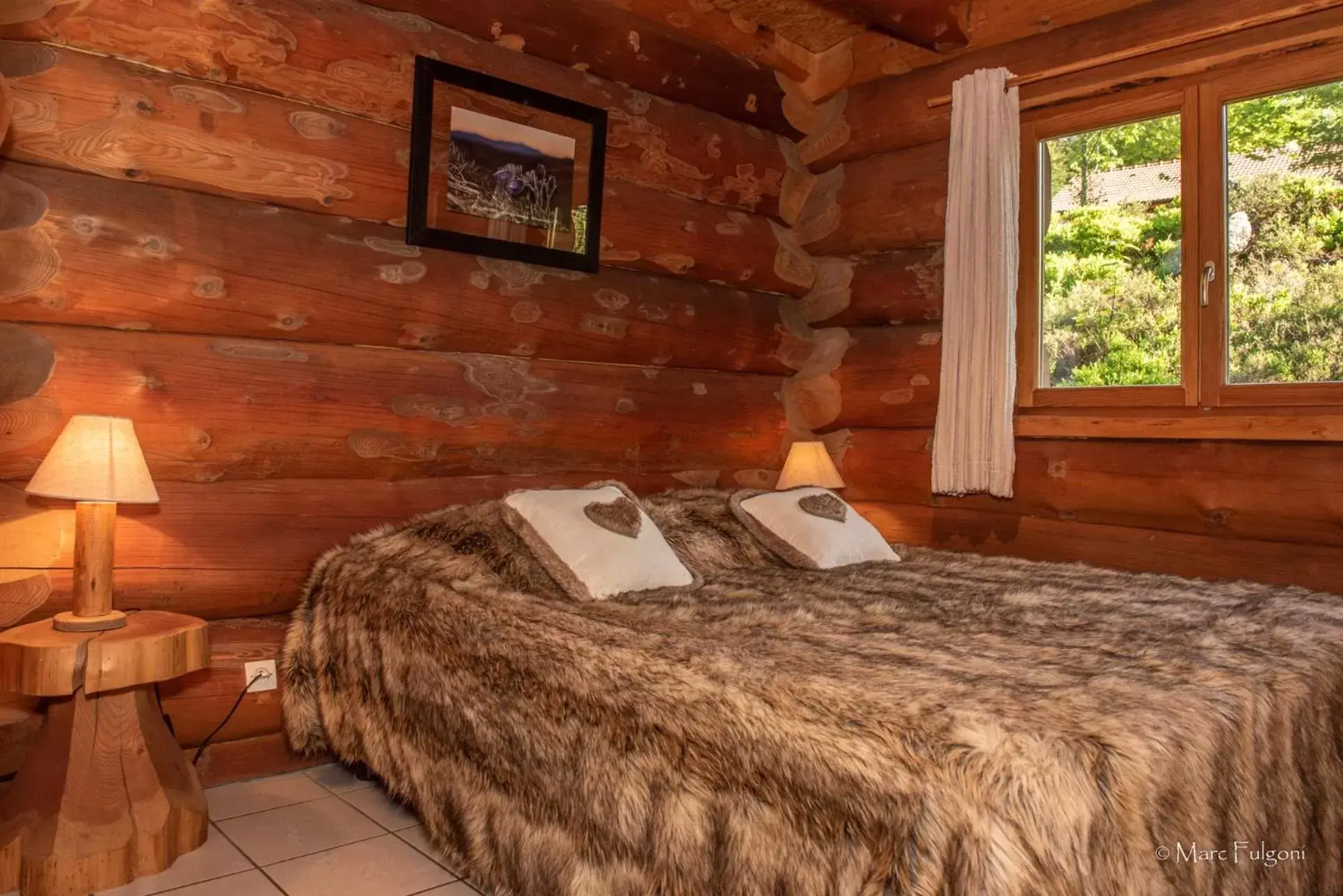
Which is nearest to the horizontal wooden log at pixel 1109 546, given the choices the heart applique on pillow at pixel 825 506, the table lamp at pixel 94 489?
the heart applique on pillow at pixel 825 506

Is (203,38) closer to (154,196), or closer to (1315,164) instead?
(154,196)

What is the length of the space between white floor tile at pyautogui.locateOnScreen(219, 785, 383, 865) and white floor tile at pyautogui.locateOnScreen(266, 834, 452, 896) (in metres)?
0.05

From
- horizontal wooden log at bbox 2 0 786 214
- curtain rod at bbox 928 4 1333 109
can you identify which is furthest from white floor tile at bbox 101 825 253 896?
curtain rod at bbox 928 4 1333 109

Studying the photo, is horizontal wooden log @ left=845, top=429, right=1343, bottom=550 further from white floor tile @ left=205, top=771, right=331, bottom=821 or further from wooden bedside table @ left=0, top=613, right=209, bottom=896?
wooden bedside table @ left=0, top=613, right=209, bottom=896

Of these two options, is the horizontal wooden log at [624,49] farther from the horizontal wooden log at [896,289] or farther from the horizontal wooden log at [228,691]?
the horizontal wooden log at [228,691]

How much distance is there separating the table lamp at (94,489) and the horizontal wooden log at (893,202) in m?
2.99

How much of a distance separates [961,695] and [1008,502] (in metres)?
2.35

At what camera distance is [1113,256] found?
11.4 feet

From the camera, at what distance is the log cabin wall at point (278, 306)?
2.40m

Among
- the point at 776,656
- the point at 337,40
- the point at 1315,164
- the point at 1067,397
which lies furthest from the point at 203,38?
the point at 1315,164

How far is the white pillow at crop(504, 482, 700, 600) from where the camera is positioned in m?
2.55

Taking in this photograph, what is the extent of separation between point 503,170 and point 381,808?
2083mm

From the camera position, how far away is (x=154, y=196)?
2549 millimetres

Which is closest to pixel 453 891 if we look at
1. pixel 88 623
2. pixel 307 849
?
pixel 307 849
